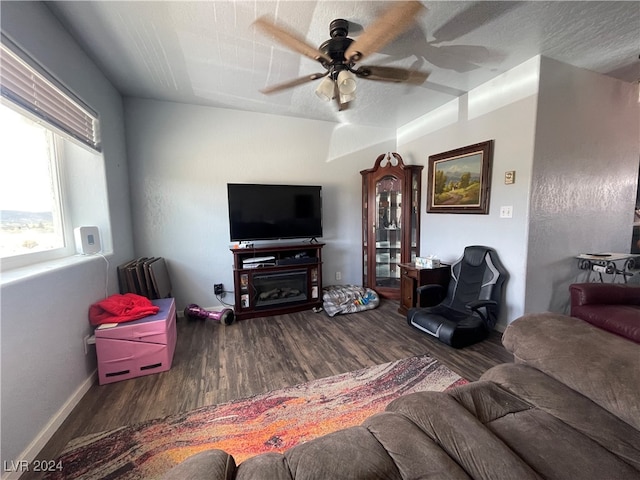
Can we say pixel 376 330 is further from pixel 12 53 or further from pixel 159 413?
pixel 12 53

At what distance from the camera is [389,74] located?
187 centimetres

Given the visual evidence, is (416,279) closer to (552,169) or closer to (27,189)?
(552,169)

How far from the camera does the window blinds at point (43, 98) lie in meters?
1.29

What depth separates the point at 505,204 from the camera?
249 cm

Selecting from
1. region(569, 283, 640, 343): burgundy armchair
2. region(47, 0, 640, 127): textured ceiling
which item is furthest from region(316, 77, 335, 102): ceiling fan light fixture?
region(569, 283, 640, 343): burgundy armchair

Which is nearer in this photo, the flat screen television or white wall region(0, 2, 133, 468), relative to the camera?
white wall region(0, 2, 133, 468)

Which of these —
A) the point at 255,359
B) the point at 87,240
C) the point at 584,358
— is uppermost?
the point at 87,240

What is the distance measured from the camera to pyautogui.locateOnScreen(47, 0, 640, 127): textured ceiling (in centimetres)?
164

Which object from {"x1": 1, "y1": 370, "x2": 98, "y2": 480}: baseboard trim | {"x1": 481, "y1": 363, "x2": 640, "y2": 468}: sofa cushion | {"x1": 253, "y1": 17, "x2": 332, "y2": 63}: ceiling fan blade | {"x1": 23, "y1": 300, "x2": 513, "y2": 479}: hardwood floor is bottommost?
{"x1": 23, "y1": 300, "x2": 513, "y2": 479}: hardwood floor

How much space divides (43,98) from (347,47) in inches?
75.8

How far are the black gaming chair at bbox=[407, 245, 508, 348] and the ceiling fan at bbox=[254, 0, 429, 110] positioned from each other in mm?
1893

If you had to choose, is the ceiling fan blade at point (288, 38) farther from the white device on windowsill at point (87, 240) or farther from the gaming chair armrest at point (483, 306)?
the gaming chair armrest at point (483, 306)

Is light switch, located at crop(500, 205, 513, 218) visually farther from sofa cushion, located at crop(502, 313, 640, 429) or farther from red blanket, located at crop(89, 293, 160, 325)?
red blanket, located at crop(89, 293, 160, 325)

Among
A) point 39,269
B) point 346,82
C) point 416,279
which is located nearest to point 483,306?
point 416,279
